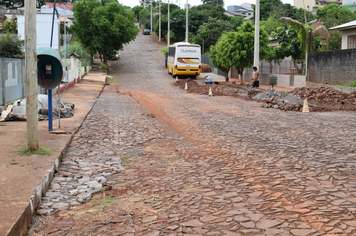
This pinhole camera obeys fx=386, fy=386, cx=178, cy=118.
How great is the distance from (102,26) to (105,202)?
130 ft

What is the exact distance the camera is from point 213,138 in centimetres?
984

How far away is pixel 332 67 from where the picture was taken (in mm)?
24062

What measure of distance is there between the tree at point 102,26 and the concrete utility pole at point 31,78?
35.7 m

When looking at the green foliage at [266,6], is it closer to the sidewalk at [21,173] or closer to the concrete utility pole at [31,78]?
the sidewalk at [21,173]

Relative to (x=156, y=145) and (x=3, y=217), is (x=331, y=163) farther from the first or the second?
(x=3, y=217)

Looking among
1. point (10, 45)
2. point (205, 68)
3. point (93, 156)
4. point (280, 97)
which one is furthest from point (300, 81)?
point (93, 156)

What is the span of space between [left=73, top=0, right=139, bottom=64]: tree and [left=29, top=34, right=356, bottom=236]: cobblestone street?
32.8m

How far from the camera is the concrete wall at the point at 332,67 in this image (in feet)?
73.4

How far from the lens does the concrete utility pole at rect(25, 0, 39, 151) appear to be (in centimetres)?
Answer: 754

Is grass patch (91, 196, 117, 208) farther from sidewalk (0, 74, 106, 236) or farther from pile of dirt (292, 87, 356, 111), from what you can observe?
pile of dirt (292, 87, 356, 111)

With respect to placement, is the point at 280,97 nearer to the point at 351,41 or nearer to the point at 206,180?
the point at 206,180

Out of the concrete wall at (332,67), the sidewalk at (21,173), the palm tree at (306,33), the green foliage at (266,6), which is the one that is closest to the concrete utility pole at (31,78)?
the sidewalk at (21,173)

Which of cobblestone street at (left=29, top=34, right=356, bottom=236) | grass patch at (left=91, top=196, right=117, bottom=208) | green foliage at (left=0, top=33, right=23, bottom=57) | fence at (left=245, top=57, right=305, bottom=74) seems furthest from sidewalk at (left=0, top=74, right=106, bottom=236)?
fence at (left=245, top=57, right=305, bottom=74)

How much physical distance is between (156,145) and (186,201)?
160 inches
